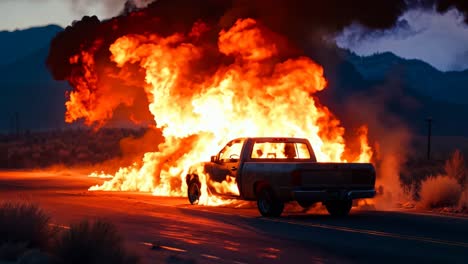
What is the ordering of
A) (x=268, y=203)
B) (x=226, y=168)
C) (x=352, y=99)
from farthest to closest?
(x=352, y=99) < (x=226, y=168) < (x=268, y=203)

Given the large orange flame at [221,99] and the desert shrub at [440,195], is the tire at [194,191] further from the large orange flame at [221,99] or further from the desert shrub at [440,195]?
the desert shrub at [440,195]

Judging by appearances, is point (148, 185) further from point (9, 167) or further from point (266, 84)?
point (9, 167)

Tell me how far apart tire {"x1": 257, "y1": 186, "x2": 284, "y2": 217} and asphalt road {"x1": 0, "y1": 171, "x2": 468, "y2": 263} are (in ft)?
0.86

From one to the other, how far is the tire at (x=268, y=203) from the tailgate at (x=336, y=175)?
936 millimetres

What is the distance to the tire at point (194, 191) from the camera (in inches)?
1006

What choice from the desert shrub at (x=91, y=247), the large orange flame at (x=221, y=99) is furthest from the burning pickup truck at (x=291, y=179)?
the desert shrub at (x=91, y=247)

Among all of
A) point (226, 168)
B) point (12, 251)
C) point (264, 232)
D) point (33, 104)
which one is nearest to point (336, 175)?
point (226, 168)

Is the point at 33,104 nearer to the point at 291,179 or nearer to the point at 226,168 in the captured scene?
the point at 226,168

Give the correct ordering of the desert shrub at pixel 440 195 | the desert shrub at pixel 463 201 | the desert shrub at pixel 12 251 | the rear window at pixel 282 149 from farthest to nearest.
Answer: the desert shrub at pixel 440 195 → the desert shrub at pixel 463 201 → the rear window at pixel 282 149 → the desert shrub at pixel 12 251

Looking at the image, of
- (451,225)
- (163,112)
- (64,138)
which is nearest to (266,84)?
(163,112)

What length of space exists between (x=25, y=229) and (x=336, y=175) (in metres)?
8.69

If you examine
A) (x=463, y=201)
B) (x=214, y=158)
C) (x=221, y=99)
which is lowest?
(x=463, y=201)

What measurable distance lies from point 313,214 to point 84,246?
11013 millimetres

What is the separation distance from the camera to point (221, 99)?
2906cm
